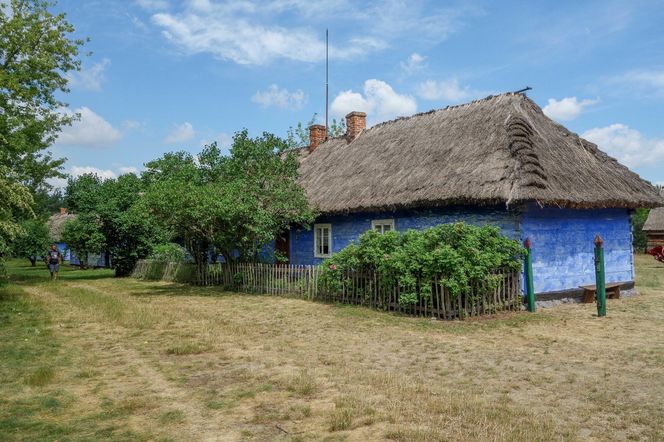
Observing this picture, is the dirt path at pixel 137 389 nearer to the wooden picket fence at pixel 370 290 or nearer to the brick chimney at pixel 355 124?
the wooden picket fence at pixel 370 290

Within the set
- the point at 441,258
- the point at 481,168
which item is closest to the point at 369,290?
the point at 441,258

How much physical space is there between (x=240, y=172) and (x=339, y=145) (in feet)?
24.3

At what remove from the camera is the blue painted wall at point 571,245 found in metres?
13.4

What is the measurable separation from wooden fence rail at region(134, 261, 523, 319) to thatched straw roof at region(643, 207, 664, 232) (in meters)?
33.8

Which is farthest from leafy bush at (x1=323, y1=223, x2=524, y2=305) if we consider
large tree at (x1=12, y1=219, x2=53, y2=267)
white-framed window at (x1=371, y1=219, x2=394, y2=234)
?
large tree at (x1=12, y1=219, x2=53, y2=267)

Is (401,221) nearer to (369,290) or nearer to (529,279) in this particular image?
(369,290)

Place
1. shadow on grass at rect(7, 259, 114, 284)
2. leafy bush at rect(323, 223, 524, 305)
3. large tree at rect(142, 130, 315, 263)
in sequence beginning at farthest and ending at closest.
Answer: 1. shadow on grass at rect(7, 259, 114, 284)
2. large tree at rect(142, 130, 315, 263)
3. leafy bush at rect(323, 223, 524, 305)

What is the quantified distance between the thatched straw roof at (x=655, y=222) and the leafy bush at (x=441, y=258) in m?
34.1

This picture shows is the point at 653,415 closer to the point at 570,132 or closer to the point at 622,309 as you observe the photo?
the point at 622,309

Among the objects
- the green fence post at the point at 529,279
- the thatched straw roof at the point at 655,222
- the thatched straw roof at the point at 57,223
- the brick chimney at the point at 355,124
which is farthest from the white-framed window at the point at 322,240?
the thatched straw roof at the point at 57,223

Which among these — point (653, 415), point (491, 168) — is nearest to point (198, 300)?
point (491, 168)

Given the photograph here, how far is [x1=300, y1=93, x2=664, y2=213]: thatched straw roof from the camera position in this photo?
13.2 m

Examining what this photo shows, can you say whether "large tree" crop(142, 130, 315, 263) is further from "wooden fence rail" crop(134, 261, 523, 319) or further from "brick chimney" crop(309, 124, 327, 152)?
"brick chimney" crop(309, 124, 327, 152)

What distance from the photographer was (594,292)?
13.8 metres
